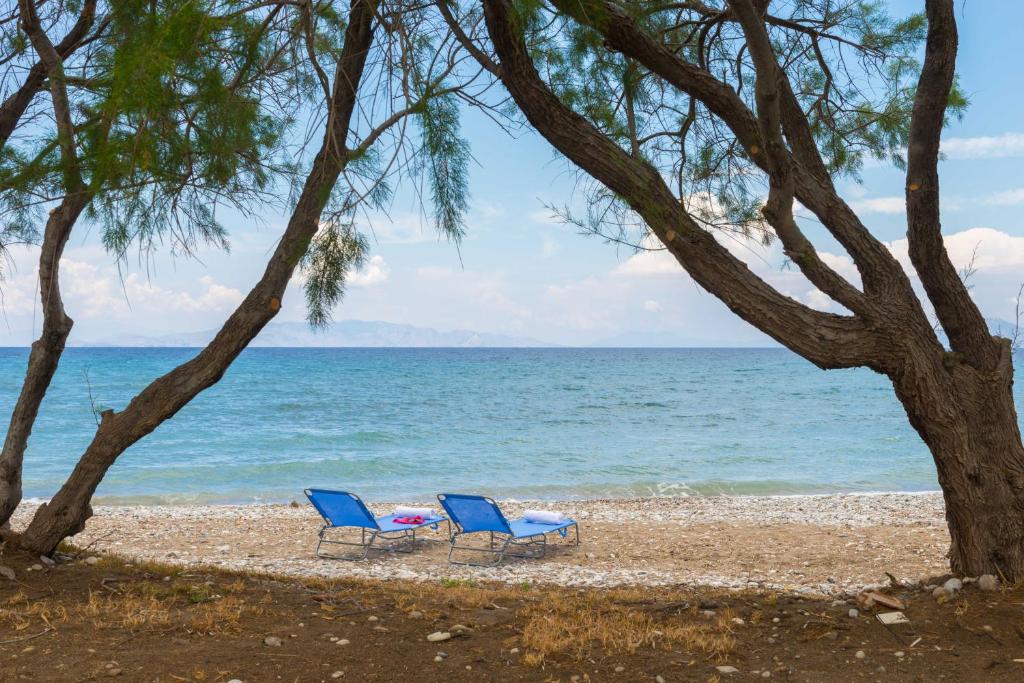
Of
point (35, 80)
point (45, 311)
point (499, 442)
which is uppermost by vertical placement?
point (35, 80)

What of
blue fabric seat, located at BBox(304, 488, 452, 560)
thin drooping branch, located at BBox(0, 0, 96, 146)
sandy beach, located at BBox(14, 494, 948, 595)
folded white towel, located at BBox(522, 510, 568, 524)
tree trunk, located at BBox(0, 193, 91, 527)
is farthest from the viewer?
folded white towel, located at BBox(522, 510, 568, 524)

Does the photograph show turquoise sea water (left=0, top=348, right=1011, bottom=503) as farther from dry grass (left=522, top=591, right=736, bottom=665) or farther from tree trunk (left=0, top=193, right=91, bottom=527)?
dry grass (left=522, top=591, right=736, bottom=665)

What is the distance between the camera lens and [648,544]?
27.3 ft

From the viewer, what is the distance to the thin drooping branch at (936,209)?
3816 mm

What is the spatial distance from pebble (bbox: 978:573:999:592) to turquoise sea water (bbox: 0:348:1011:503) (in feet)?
12.5

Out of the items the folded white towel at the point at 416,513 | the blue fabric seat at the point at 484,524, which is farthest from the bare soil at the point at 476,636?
the folded white towel at the point at 416,513

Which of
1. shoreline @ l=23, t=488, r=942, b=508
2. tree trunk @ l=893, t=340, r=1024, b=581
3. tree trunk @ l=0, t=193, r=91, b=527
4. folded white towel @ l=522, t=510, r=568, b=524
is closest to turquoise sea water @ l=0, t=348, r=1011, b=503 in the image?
shoreline @ l=23, t=488, r=942, b=508

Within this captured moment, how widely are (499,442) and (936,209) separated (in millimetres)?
16858

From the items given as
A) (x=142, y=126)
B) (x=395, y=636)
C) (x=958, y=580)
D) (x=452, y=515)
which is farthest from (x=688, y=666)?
(x=452, y=515)

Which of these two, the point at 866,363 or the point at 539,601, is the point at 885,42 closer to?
the point at 866,363

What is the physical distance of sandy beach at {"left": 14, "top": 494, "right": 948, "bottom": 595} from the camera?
270 inches

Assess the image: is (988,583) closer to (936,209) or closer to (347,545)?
(936,209)

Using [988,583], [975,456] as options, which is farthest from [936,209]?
[988,583]

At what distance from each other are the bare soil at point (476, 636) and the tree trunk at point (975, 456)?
21 centimetres
